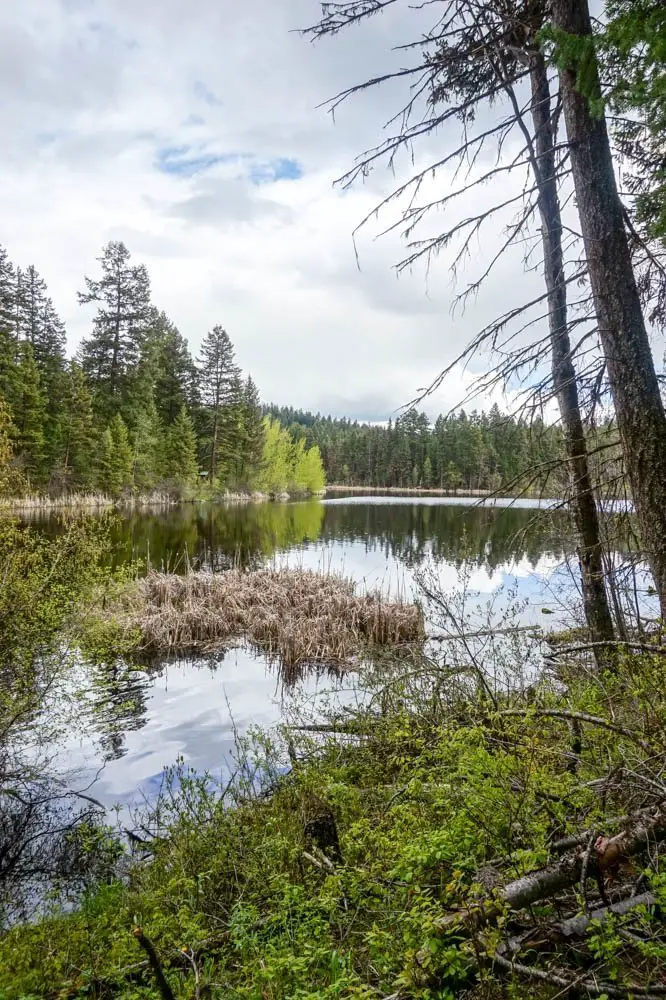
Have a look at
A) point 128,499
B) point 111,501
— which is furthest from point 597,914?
point 128,499

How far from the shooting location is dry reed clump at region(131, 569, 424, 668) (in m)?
9.39

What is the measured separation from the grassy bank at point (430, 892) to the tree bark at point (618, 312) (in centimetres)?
109

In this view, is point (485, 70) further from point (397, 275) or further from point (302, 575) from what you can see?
point (302, 575)

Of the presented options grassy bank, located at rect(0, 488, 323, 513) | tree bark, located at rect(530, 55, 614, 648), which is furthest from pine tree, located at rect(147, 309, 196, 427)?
tree bark, located at rect(530, 55, 614, 648)

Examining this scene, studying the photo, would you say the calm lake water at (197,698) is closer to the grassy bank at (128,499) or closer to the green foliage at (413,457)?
the grassy bank at (128,499)

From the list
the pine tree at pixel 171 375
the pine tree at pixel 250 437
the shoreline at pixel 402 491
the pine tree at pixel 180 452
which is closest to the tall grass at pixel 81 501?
the pine tree at pixel 180 452

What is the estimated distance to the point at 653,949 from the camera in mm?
1440

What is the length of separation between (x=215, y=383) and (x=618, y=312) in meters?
48.4

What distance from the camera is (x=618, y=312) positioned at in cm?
359

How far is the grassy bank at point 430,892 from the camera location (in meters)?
1.74

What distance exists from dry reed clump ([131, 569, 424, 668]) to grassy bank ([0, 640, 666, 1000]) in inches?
203

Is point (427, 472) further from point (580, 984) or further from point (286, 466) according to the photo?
point (580, 984)

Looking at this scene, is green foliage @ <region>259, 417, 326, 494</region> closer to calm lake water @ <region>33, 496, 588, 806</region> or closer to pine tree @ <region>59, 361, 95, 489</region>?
pine tree @ <region>59, 361, 95, 489</region>

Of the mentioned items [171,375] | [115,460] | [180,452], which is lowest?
[115,460]
